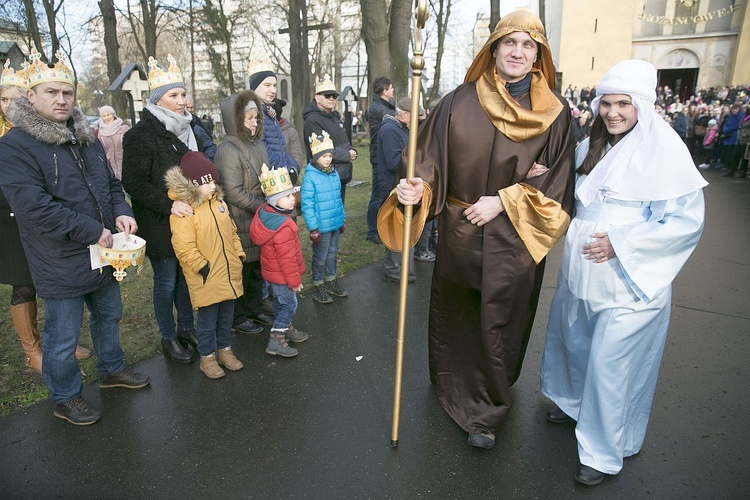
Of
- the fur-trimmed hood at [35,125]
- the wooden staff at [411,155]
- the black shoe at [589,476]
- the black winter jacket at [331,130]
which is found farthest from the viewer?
the black winter jacket at [331,130]

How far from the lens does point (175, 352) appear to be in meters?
3.88

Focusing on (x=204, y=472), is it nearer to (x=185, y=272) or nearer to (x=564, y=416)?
(x=185, y=272)

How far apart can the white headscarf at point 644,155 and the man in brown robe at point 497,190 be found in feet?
0.90

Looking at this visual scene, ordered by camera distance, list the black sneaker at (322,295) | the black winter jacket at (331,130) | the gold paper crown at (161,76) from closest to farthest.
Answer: the gold paper crown at (161,76) → the black sneaker at (322,295) → the black winter jacket at (331,130)

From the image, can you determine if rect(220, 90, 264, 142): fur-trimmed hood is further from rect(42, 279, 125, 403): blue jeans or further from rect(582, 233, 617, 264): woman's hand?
rect(582, 233, 617, 264): woman's hand

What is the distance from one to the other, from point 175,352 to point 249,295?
0.83 m

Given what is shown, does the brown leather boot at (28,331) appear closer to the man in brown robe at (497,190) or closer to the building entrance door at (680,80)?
the man in brown robe at (497,190)

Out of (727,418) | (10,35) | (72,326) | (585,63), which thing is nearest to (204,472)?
(72,326)

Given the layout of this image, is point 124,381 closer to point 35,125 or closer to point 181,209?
point 181,209

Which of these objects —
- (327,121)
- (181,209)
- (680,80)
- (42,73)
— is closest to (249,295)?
(181,209)

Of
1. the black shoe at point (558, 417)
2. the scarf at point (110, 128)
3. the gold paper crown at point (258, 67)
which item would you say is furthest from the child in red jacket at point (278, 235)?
the scarf at point (110, 128)

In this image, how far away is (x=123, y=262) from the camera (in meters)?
3.00

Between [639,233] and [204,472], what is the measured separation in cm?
259

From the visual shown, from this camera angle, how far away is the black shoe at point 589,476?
2.61 m
